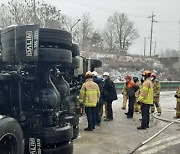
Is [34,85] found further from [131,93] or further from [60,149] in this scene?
[131,93]

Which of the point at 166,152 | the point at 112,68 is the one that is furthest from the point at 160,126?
the point at 112,68

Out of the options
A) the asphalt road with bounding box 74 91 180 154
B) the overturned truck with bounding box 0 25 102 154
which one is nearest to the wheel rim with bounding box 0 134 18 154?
the overturned truck with bounding box 0 25 102 154

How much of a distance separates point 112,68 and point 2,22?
65.6 ft

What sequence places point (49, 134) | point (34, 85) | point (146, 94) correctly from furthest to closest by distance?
point (146, 94)
point (34, 85)
point (49, 134)

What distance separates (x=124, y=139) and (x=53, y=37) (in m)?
3.37

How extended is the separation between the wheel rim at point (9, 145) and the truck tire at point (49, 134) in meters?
0.52

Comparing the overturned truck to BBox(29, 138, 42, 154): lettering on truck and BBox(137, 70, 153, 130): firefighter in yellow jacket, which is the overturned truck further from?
BBox(137, 70, 153, 130): firefighter in yellow jacket

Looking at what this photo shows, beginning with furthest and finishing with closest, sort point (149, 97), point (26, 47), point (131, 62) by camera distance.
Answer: point (131, 62) → point (149, 97) → point (26, 47)

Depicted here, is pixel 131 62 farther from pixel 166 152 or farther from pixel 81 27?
pixel 166 152

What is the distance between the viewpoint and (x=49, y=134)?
4.29 meters

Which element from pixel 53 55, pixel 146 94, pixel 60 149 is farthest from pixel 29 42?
pixel 146 94

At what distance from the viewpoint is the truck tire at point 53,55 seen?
429cm

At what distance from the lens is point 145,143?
21.1ft

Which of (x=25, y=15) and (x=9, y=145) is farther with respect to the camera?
(x=25, y=15)
